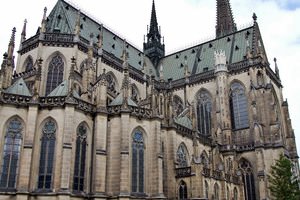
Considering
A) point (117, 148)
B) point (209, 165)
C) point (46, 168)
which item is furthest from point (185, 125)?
point (46, 168)

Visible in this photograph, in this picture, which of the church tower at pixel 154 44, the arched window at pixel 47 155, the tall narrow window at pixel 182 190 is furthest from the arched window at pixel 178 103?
the arched window at pixel 47 155

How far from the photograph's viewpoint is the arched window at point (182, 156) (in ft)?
117

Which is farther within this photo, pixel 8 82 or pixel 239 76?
pixel 239 76

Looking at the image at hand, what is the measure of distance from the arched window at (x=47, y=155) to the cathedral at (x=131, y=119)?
0.07 m

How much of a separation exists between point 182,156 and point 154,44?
33.2 meters

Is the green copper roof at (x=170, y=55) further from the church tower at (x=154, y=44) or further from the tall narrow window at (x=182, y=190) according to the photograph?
the tall narrow window at (x=182, y=190)

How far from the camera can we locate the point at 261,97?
44688 mm

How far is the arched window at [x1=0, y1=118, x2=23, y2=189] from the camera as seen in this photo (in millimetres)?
24906

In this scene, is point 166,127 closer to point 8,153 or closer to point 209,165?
point 209,165

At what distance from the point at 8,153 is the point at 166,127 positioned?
1492cm

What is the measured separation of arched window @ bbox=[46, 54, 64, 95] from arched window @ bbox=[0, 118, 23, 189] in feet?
37.9

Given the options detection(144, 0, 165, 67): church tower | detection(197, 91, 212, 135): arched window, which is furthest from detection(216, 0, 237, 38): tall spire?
detection(197, 91, 212, 135): arched window

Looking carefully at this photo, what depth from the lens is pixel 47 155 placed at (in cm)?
2609

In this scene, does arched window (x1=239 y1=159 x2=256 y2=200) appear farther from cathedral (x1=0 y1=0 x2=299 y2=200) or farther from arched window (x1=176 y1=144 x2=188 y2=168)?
arched window (x1=176 y1=144 x2=188 y2=168)
